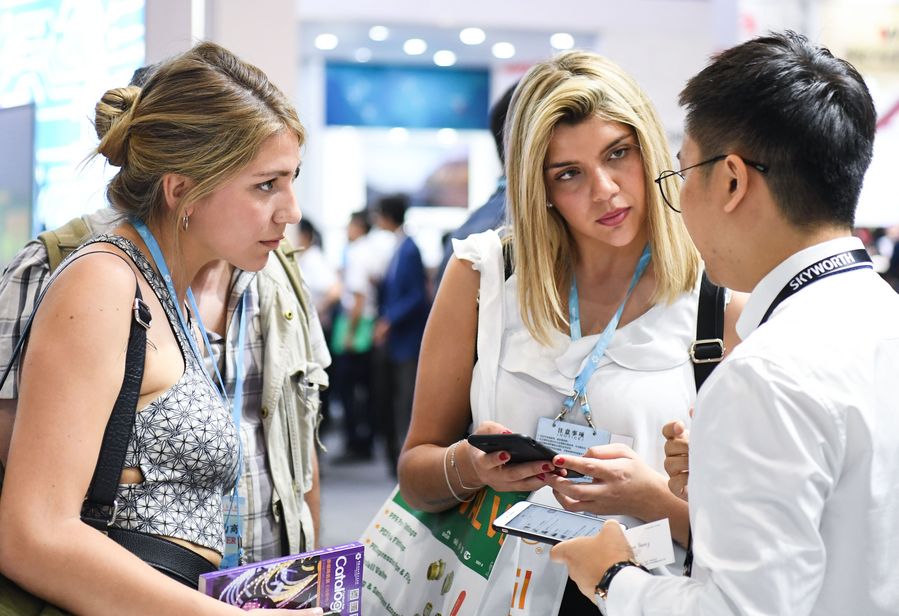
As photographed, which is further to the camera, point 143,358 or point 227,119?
point 227,119

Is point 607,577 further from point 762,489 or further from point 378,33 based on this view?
point 378,33

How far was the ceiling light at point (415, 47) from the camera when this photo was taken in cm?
1152

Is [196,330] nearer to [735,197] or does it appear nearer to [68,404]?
[68,404]

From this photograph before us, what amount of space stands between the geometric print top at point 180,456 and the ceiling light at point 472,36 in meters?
9.40

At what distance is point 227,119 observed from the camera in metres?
1.72

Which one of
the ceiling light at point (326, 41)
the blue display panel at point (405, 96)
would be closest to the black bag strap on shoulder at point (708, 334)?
the ceiling light at point (326, 41)

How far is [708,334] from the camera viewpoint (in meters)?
1.91

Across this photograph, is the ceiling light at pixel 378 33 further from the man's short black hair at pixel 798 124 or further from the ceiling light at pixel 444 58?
the man's short black hair at pixel 798 124

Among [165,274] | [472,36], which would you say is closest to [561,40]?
[472,36]

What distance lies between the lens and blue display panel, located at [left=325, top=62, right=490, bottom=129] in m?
13.0

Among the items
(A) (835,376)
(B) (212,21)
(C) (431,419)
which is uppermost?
(B) (212,21)

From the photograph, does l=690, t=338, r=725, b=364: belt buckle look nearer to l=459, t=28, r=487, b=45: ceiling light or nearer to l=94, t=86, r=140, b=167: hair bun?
l=94, t=86, r=140, b=167: hair bun

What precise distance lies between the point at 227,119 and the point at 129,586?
821 mm

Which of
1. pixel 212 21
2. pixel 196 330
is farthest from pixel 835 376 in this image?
pixel 212 21
